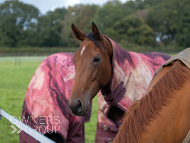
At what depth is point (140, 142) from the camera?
47.3 inches

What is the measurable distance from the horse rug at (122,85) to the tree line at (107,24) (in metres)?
38.0

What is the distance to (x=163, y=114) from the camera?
4.17ft

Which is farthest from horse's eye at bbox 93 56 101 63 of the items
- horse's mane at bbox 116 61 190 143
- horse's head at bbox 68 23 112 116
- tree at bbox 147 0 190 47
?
tree at bbox 147 0 190 47

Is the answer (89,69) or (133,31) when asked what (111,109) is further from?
(133,31)

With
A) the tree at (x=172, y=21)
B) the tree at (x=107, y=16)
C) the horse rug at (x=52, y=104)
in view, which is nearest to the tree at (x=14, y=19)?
the tree at (x=107, y=16)

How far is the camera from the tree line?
142 ft

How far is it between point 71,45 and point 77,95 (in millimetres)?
47434

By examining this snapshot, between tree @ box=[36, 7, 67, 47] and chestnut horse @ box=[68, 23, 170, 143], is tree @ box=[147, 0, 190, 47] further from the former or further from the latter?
chestnut horse @ box=[68, 23, 170, 143]

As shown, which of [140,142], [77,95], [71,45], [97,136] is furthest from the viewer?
[71,45]

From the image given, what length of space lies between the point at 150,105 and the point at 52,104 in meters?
1.64

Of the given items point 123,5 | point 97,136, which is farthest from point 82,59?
point 123,5

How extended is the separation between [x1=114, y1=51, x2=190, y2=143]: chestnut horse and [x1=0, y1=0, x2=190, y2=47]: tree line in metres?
39.4

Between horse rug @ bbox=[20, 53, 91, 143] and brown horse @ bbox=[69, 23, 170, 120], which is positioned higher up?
brown horse @ bbox=[69, 23, 170, 120]

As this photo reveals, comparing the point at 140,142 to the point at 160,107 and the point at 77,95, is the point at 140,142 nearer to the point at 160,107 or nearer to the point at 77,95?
the point at 160,107
